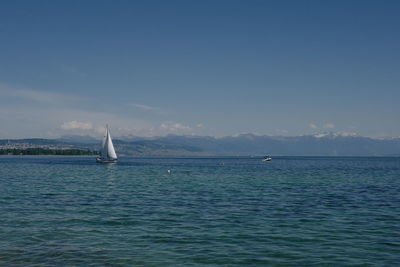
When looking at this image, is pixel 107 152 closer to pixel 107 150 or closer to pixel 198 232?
pixel 107 150

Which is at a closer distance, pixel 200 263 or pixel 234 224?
pixel 200 263

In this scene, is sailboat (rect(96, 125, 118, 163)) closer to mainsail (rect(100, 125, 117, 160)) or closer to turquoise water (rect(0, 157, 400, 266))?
mainsail (rect(100, 125, 117, 160))

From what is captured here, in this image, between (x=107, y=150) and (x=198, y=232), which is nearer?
(x=198, y=232)

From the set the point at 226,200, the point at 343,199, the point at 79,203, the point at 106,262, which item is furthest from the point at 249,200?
the point at 106,262

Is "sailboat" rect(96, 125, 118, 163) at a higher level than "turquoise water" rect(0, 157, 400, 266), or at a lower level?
higher

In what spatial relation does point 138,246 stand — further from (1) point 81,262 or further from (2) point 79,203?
(2) point 79,203

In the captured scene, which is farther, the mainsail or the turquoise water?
the mainsail

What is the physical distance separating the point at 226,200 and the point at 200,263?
24.2 m

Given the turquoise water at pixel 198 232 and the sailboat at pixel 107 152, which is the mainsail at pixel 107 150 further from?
the turquoise water at pixel 198 232

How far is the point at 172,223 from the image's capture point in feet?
100

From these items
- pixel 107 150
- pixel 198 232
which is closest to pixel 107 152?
pixel 107 150

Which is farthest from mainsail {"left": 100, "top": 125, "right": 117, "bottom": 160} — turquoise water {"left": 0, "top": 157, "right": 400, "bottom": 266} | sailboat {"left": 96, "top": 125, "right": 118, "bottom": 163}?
turquoise water {"left": 0, "top": 157, "right": 400, "bottom": 266}

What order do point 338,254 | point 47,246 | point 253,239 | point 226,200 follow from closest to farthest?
point 338,254, point 47,246, point 253,239, point 226,200

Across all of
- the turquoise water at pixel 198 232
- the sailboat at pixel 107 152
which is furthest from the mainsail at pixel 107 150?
the turquoise water at pixel 198 232
